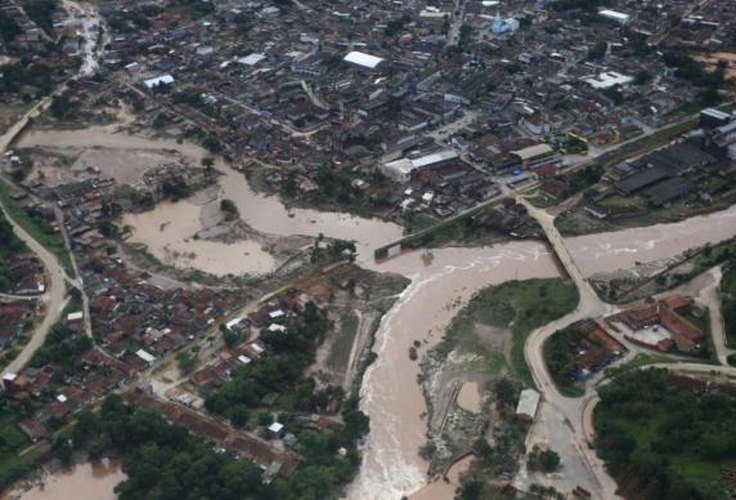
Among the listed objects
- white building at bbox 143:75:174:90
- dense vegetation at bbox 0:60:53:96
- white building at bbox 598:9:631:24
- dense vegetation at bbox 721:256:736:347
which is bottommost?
dense vegetation at bbox 0:60:53:96

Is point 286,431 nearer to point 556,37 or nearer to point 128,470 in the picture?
point 128,470

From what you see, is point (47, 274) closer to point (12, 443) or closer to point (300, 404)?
point (12, 443)

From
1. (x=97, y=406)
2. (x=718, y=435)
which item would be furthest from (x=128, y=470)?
(x=718, y=435)

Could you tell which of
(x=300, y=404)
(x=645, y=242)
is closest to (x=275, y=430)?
(x=300, y=404)

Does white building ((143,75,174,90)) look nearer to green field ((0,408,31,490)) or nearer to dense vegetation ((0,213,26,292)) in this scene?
dense vegetation ((0,213,26,292))

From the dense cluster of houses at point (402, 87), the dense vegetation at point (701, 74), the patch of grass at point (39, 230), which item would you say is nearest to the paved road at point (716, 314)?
the dense cluster of houses at point (402, 87)

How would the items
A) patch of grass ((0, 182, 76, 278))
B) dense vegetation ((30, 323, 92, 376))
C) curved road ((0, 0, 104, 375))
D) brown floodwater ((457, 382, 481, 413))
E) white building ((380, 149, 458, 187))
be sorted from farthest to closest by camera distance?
1. white building ((380, 149, 458, 187))
2. patch of grass ((0, 182, 76, 278))
3. curved road ((0, 0, 104, 375))
4. dense vegetation ((30, 323, 92, 376))
5. brown floodwater ((457, 382, 481, 413))

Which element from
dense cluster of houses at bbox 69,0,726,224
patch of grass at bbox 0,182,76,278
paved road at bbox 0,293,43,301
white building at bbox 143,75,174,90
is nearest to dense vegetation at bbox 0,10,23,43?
dense cluster of houses at bbox 69,0,726,224
